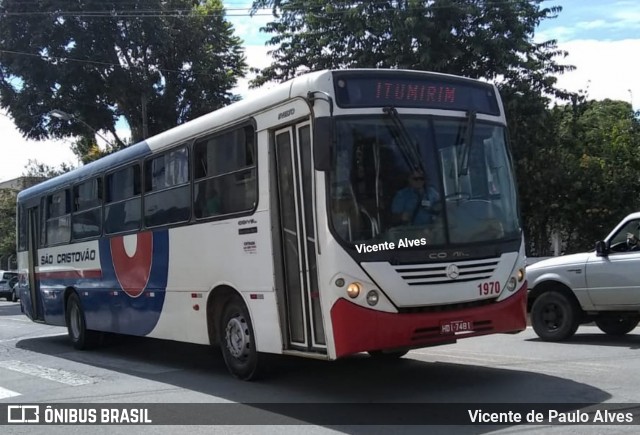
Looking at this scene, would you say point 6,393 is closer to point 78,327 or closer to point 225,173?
point 225,173

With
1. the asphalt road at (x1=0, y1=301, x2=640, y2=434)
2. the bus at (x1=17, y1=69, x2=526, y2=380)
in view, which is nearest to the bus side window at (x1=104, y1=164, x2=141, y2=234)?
the bus at (x1=17, y1=69, x2=526, y2=380)

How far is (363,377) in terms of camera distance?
8383 mm

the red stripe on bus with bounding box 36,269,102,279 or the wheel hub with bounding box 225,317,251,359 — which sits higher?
the red stripe on bus with bounding box 36,269,102,279

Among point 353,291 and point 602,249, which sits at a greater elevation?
point 602,249

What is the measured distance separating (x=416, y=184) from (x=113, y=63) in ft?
78.7

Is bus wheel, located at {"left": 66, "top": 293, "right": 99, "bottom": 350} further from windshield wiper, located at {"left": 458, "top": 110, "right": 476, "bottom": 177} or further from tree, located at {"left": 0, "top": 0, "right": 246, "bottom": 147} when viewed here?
tree, located at {"left": 0, "top": 0, "right": 246, "bottom": 147}

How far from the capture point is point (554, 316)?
10977 mm

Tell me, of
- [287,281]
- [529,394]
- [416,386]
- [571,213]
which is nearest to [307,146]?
[287,281]

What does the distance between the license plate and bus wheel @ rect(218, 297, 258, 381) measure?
2343 millimetres

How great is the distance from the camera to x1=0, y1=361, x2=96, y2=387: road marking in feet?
31.1

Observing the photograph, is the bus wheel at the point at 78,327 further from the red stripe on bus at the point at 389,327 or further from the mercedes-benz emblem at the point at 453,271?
the mercedes-benz emblem at the point at 453,271

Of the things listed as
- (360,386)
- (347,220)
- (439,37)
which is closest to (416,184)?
(347,220)

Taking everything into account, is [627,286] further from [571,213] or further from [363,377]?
[571,213]

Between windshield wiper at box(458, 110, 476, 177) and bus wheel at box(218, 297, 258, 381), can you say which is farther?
bus wheel at box(218, 297, 258, 381)
